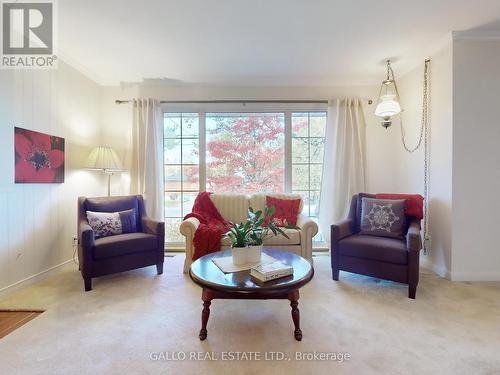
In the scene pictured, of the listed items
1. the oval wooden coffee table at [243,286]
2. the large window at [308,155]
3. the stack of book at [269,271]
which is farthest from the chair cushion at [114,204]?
the large window at [308,155]

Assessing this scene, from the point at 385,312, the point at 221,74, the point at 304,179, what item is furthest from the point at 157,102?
the point at 385,312

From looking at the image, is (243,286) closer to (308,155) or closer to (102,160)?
(102,160)

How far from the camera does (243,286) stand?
1588 millimetres

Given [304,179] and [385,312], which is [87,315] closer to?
[385,312]

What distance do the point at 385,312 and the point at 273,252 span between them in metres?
1.02

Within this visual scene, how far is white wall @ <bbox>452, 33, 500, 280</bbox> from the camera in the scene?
2.62m

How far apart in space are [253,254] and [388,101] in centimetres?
271

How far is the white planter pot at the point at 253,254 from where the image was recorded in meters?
1.93

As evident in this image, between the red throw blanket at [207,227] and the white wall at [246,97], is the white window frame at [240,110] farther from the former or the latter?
the red throw blanket at [207,227]

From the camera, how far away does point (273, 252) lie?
2348mm

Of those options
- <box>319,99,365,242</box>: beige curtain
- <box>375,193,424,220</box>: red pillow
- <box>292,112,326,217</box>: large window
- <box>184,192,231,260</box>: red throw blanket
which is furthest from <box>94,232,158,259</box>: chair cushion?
<box>375,193,424,220</box>: red pillow

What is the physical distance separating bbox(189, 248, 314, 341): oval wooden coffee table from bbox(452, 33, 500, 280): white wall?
2029mm

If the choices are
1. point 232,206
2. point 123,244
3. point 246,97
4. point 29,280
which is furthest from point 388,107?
point 29,280

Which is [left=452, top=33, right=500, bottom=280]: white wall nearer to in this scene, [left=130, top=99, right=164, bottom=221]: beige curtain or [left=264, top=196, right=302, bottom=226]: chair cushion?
[left=264, top=196, right=302, bottom=226]: chair cushion
